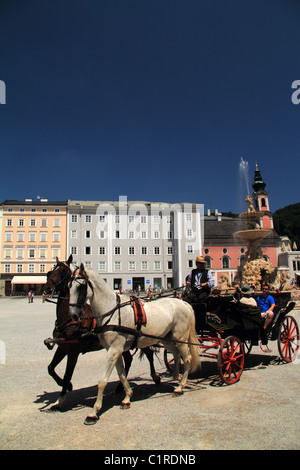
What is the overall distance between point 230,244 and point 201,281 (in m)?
54.8

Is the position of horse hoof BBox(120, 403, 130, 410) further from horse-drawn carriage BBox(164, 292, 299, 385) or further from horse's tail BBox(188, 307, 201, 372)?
horse-drawn carriage BBox(164, 292, 299, 385)

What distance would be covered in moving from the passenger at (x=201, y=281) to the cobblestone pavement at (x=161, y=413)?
1.81 metres

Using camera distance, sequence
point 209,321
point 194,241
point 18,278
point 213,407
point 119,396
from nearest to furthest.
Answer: point 213,407 < point 119,396 < point 209,321 < point 18,278 < point 194,241

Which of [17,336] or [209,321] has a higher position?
[209,321]

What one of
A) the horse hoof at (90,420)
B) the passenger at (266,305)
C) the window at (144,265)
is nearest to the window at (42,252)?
the window at (144,265)

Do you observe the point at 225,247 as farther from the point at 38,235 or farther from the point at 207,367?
the point at 207,367

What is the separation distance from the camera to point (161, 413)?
4867mm

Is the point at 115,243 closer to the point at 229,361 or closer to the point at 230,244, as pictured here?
the point at 230,244

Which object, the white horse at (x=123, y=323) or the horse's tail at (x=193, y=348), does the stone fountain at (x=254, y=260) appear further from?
the white horse at (x=123, y=323)

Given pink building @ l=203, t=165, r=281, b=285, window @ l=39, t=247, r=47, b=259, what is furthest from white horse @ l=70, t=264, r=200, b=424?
window @ l=39, t=247, r=47, b=259

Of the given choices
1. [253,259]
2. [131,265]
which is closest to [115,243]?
[131,265]

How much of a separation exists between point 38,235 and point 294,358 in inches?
2143

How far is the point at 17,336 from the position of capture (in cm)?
1281

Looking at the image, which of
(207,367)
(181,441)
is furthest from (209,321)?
(181,441)
